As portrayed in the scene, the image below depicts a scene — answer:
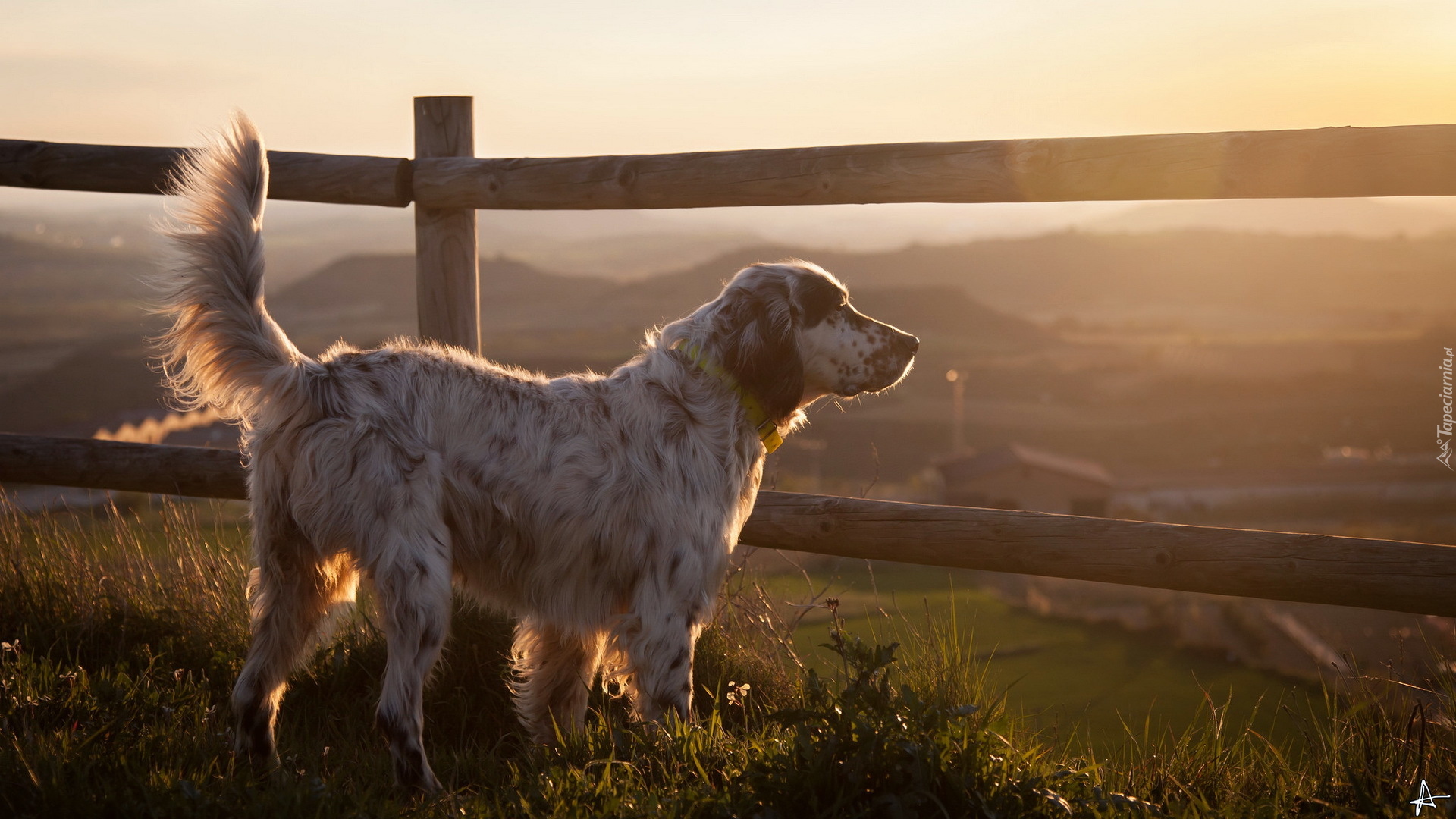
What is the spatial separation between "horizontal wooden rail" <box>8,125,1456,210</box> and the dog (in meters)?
0.50

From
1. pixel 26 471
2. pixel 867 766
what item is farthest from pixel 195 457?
pixel 867 766

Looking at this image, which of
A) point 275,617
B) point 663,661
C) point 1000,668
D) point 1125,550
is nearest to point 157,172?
point 275,617

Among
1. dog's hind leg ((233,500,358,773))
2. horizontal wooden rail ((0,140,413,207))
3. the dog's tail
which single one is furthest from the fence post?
dog's hind leg ((233,500,358,773))

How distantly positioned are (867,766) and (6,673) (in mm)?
2765

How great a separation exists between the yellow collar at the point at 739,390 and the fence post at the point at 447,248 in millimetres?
1530

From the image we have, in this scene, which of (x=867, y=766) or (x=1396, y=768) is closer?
(x=867, y=766)

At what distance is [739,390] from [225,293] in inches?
63.7

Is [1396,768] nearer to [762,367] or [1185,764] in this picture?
[1185,764]

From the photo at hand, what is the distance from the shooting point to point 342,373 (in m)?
2.93

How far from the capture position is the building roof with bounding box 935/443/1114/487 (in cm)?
4053

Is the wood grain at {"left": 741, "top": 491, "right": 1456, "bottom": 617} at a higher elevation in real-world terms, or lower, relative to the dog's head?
lower

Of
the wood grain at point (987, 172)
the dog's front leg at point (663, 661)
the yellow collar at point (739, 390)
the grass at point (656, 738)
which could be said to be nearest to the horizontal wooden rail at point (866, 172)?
the wood grain at point (987, 172)

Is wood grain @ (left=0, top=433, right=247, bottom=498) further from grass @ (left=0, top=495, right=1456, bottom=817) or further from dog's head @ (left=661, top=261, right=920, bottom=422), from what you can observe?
dog's head @ (left=661, top=261, right=920, bottom=422)

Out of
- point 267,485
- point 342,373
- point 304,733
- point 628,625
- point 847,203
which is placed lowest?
point 304,733
